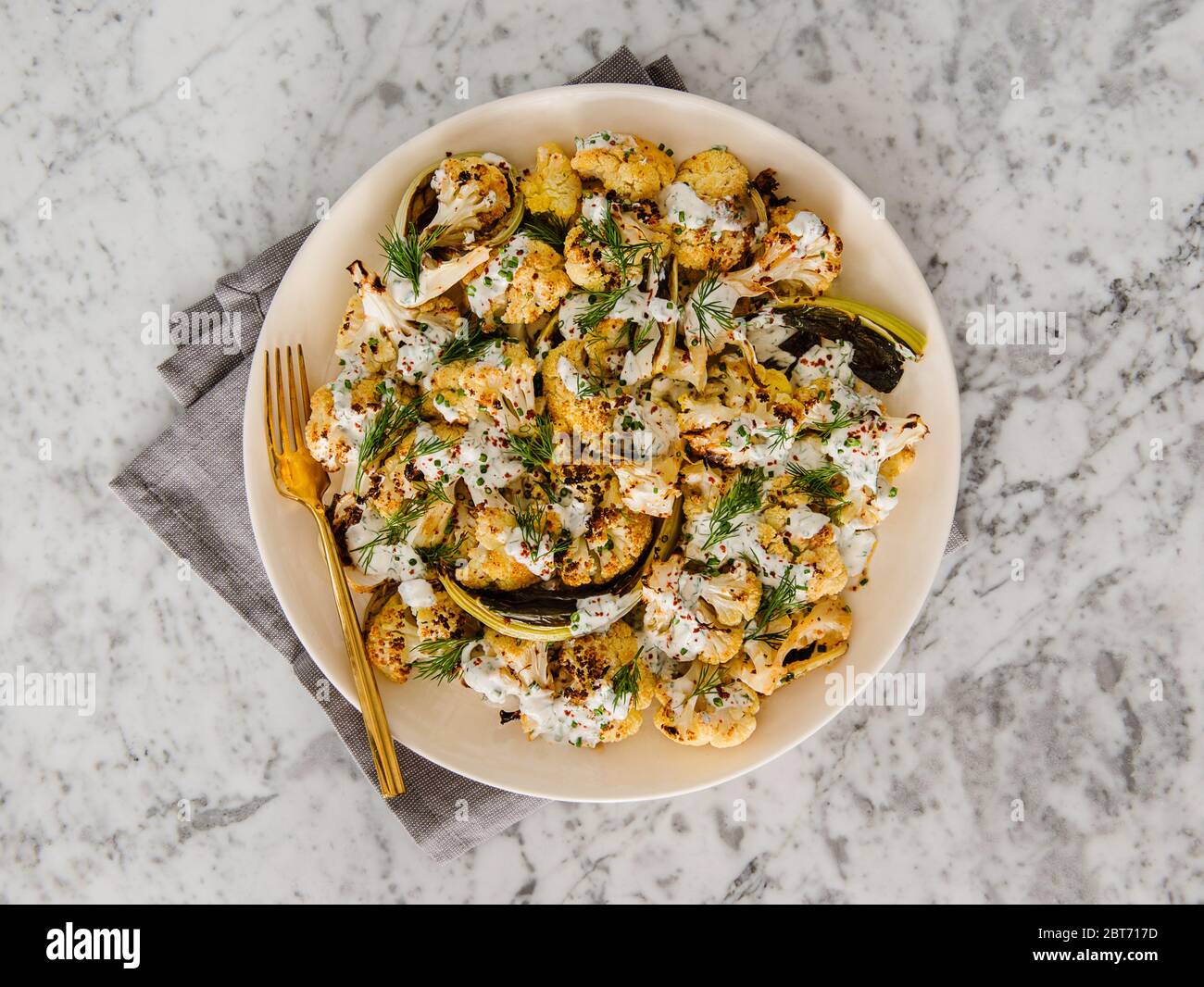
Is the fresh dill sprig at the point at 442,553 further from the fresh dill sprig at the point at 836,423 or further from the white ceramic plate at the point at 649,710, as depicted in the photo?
the fresh dill sprig at the point at 836,423

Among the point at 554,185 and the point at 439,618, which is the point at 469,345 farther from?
the point at 439,618

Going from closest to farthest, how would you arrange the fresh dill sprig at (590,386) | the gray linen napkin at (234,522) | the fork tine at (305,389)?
the fresh dill sprig at (590,386)
the fork tine at (305,389)
the gray linen napkin at (234,522)

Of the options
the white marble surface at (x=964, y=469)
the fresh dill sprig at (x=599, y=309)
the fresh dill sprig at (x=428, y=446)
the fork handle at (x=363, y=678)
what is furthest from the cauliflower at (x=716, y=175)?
the fork handle at (x=363, y=678)

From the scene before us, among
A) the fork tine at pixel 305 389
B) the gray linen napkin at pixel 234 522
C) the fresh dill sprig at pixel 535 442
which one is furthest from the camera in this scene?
the gray linen napkin at pixel 234 522

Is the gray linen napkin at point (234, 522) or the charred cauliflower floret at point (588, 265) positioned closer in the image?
the charred cauliflower floret at point (588, 265)

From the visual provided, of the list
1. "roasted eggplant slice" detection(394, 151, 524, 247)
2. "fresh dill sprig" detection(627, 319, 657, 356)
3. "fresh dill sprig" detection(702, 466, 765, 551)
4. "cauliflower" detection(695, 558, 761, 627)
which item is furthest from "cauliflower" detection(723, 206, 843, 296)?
"cauliflower" detection(695, 558, 761, 627)
